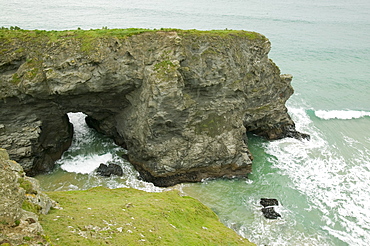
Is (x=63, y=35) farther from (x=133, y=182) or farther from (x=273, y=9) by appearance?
(x=273, y=9)

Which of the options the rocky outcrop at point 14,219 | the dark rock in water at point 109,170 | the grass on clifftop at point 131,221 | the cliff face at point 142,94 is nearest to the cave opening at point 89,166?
the dark rock in water at point 109,170

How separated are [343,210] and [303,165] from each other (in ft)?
22.4

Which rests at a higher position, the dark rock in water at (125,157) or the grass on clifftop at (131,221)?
the grass on clifftop at (131,221)

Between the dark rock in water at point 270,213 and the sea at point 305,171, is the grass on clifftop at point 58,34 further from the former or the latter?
the dark rock in water at point 270,213

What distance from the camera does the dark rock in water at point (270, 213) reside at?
76.2 ft

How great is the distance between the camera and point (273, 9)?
141m

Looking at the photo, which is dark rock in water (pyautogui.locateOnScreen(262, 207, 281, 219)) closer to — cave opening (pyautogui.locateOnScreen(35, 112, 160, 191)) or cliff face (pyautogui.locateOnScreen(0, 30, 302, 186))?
cliff face (pyautogui.locateOnScreen(0, 30, 302, 186))

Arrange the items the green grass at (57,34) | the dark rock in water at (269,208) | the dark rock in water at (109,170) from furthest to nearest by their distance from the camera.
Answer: the dark rock in water at (109,170) < the green grass at (57,34) < the dark rock in water at (269,208)

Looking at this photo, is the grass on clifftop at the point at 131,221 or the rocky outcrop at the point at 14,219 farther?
the grass on clifftop at the point at 131,221

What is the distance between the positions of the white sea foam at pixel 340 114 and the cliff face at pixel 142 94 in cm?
1976

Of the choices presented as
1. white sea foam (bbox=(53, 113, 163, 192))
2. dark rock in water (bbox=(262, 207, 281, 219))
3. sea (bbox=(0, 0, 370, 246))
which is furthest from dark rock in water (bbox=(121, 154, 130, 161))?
dark rock in water (bbox=(262, 207, 281, 219))

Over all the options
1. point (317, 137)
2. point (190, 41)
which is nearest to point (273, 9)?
point (317, 137)

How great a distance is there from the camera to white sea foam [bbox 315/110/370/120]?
43.4 metres

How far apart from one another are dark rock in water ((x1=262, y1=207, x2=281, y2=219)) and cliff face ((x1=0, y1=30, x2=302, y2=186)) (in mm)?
5539
